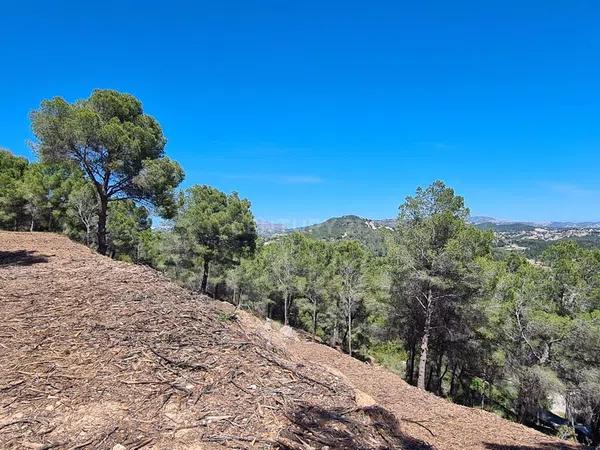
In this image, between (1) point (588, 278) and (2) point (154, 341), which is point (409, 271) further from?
(2) point (154, 341)

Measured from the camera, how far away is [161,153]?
45.8ft

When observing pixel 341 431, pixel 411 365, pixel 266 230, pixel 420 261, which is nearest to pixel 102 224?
pixel 420 261

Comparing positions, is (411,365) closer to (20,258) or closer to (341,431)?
(20,258)

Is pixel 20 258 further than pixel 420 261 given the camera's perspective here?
No

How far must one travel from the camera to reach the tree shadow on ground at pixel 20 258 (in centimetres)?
796

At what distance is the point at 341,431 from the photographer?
3.32 meters

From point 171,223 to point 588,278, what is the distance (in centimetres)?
1896

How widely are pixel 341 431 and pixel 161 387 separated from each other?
1.66 m

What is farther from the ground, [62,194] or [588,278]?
[62,194]

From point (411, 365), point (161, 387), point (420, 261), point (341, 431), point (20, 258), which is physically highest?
point (420, 261)

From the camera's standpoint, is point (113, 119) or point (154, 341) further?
point (113, 119)

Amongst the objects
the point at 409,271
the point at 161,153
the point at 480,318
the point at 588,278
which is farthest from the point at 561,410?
the point at 161,153

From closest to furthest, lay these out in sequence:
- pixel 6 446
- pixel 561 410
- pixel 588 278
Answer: pixel 6 446
pixel 588 278
pixel 561 410

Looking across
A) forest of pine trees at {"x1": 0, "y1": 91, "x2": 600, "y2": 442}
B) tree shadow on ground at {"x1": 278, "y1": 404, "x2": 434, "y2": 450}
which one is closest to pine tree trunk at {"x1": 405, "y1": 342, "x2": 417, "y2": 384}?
forest of pine trees at {"x1": 0, "y1": 91, "x2": 600, "y2": 442}
